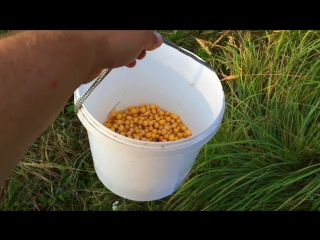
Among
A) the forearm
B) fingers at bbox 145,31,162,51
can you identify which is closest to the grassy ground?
fingers at bbox 145,31,162,51

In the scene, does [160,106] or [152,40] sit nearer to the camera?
[152,40]

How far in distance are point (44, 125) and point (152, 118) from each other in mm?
723

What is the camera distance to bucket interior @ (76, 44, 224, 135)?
131cm

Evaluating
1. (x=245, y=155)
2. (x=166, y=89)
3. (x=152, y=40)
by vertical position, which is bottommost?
(x=245, y=155)

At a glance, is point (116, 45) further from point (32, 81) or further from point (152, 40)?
point (32, 81)

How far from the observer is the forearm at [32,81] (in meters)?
0.65

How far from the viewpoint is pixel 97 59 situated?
831 millimetres

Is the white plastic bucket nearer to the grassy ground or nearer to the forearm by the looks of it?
the grassy ground

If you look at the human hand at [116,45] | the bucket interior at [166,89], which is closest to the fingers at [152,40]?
the human hand at [116,45]

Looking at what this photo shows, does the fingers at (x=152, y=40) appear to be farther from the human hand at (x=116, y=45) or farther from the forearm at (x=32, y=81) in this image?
the forearm at (x=32, y=81)

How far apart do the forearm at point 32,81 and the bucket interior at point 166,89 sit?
0.53 metres

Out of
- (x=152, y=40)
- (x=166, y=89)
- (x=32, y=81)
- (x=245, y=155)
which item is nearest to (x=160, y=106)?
(x=166, y=89)

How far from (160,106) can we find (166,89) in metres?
0.08

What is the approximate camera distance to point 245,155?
1.36 meters
